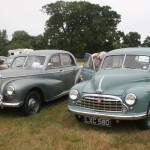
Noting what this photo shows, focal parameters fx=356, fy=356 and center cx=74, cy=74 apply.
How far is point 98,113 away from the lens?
284 inches

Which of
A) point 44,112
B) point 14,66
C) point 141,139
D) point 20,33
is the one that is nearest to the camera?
point 141,139

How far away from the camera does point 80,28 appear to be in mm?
63188

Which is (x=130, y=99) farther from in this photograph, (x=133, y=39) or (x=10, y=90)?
(x=133, y=39)

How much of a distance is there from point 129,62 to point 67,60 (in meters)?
3.33

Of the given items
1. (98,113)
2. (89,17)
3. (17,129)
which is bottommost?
(17,129)

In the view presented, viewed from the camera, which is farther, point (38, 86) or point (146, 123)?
point (38, 86)

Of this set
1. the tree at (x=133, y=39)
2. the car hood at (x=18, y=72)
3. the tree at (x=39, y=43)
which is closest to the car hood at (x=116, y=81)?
the car hood at (x=18, y=72)

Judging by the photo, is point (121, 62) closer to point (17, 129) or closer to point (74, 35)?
point (17, 129)

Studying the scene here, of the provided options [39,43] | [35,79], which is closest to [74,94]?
[35,79]

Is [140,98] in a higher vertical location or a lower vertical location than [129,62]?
lower

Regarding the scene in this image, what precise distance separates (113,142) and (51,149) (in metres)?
1.19

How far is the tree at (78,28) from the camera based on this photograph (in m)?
61.8

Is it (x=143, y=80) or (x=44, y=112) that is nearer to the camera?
(x=143, y=80)

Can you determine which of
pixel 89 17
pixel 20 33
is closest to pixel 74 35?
pixel 89 17
